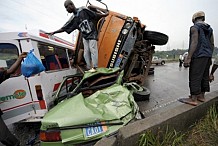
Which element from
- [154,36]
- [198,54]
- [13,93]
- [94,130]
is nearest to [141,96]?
[198,54]

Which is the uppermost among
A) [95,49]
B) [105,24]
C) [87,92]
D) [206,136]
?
[105,24]

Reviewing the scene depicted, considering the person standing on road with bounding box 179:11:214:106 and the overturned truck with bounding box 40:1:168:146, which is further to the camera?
the person standing on road with bounding box 179:11:214:106

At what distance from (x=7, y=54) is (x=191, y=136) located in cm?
335

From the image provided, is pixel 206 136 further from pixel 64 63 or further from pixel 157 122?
pixel 64 63

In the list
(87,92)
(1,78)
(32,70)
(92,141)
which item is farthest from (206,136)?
(1,78)

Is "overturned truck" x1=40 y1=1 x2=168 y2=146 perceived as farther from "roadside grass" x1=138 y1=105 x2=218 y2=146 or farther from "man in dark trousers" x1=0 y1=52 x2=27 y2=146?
"man in dark trousers" x1=0 y1=52 x2=27 y2=146

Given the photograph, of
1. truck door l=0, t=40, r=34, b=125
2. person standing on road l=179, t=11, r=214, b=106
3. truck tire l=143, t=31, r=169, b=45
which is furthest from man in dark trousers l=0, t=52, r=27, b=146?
truck tire l=143, t=31, r=169, b=45

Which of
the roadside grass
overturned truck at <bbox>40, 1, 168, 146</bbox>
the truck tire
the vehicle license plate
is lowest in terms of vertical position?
the roadside grass

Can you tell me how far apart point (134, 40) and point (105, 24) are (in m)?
0.91

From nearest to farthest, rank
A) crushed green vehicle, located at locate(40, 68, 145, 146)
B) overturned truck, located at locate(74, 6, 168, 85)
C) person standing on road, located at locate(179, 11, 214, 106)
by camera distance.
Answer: crushed green vehicle, located at locate(40, 68, 145, 146) → person standing on road, located at locate(179, 11, 214, 106) → overturned truck, located at locate(74, 6, 168, 85)

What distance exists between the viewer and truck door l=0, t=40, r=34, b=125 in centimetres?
237

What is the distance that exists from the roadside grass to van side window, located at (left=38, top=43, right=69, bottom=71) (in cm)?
242

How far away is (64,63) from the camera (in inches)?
160

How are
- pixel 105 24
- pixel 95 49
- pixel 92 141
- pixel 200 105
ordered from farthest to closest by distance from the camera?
pixel 105 24
pixel 95 49
pixel 200 105
pixel 92 141
